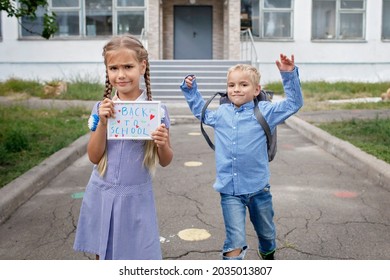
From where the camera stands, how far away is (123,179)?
279cm

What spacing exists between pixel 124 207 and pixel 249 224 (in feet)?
6.84

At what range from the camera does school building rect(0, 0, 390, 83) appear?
1980 centimetres

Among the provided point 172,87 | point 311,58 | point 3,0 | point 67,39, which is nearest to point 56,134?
point 3,0

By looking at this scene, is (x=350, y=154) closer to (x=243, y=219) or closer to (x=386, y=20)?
(x=243, y=219)

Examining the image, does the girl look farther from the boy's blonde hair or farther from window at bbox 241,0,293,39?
window at bbox 241,0,293,39

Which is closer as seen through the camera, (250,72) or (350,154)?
(250,72)

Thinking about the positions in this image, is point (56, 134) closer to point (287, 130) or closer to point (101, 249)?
point (287, 130)

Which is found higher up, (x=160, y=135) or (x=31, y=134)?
(x=160, y=135)

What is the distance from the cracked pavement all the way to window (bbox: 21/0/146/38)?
1355 centimetres

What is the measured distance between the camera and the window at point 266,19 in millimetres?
20672

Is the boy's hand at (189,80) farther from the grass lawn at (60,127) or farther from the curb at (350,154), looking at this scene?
the curb at (350,154)

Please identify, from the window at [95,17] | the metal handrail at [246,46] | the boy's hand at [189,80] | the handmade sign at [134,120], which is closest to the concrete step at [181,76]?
the metal handrail at [246,46]

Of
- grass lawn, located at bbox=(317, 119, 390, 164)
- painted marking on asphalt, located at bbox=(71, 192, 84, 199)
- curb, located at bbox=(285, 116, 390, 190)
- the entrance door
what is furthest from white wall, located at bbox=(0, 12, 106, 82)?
painted marking on asphalt, located at bbox=(71, 192, 84, 199)

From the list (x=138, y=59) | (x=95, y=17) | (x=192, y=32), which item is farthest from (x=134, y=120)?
(x=192, y=32)
